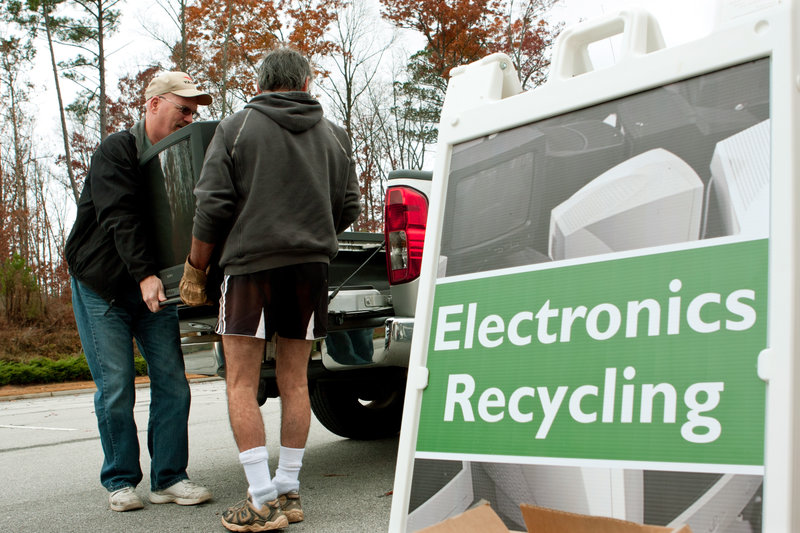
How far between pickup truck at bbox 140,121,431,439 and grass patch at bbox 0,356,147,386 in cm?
1257

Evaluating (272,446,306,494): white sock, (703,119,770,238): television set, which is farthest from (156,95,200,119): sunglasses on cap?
(703,119,770,238): television set

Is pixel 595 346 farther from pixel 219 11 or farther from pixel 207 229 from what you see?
pixel 219 11

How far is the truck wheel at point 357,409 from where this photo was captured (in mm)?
4512

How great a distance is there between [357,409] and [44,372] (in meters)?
12.7

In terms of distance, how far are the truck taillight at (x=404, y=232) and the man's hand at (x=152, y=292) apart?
0.99 meters

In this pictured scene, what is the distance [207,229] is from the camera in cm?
283

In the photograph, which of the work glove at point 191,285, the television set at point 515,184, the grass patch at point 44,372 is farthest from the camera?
the grass patch at point 44,372

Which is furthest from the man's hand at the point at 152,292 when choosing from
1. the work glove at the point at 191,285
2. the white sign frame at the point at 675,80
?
the white sign frame at the point at 675,80

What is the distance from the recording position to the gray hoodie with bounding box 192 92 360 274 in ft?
9.14

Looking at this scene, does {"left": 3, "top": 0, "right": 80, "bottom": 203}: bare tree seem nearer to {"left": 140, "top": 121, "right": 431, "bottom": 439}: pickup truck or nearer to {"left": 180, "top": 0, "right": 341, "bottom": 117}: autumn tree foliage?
{"left": 180, "top": 0, "right": 341, "bottom": 117}: autumn tree foliage

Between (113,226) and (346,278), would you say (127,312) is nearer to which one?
(113,226)

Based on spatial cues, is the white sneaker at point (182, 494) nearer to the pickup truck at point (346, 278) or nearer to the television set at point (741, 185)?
the pickup truck at point (346, 278)

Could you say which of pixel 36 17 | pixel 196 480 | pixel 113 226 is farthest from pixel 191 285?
pixel 36 17

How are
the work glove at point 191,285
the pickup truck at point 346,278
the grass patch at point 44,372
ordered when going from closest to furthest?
the work glove at point 191,285, the pickup truck at point 346,278, the grass patch at point 44,372
